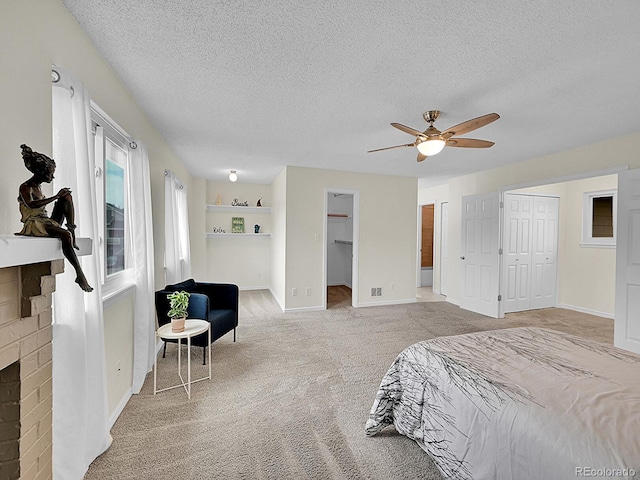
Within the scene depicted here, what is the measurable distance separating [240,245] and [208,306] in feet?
12.3

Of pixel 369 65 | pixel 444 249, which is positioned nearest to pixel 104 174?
pixel 369 65

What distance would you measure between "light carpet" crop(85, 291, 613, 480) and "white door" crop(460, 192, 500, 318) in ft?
4.31

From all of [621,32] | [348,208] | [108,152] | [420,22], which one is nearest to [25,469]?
[108,152]

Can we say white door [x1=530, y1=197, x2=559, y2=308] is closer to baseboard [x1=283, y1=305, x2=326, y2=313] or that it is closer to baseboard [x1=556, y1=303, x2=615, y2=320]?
baseboard [x1=556, y1=303, x2=615, y2=320]

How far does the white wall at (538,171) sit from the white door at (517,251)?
46cm

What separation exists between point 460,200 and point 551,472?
5210mm

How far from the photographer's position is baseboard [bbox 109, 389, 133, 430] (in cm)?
197

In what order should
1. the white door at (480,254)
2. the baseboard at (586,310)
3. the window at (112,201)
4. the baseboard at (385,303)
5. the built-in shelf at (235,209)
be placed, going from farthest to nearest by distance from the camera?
the built-in shelf at (235,209)
the baseboard at (385,303)
the white door at (480,254)
the baseboard at (586,310)
the window at (112,201)

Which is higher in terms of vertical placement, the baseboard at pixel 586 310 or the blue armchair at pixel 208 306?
the blue armchair at pixel 208 306

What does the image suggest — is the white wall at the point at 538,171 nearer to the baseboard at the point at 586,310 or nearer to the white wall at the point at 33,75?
the baseboard at the point at 586,310

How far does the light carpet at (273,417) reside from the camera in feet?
5.36

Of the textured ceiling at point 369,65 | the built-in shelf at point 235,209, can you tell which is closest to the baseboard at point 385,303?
the built-in shelf at point 235,209

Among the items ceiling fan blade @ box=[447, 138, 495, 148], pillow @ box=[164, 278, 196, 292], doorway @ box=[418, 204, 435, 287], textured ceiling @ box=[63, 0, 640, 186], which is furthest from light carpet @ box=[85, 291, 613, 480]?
doorway @ box=[418, 204, 435, 287]

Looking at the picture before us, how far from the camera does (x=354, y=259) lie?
5.25 metres
